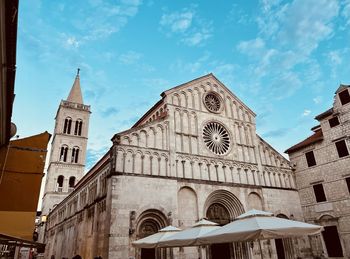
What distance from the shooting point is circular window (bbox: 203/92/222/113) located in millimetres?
23781

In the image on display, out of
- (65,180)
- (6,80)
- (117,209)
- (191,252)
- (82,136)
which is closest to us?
(6,80)

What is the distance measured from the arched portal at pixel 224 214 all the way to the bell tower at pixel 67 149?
32.7m

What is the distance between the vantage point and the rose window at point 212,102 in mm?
23781

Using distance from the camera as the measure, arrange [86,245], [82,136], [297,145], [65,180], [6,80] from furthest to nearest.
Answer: [82,136], [65,180], [297,145], [86,245], [6,80]

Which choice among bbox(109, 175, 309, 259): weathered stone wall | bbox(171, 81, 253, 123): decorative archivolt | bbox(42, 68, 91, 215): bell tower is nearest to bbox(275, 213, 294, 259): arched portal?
bbox(109, 175, 309, 259): weathered stone wall

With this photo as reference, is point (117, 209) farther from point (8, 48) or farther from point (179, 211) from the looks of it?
point (8, 48)

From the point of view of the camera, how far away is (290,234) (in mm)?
8219

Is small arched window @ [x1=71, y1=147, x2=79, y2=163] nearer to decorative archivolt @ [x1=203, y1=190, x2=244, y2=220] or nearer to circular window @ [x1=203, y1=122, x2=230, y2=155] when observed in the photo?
circular window @ [x1=203, y1=122, x2=230, y2=155]

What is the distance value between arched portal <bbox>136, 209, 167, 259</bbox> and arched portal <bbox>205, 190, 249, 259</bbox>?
13.2 feet

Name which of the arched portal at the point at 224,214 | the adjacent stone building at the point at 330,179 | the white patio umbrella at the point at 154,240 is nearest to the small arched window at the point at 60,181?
the arched portal at the point at 224,214

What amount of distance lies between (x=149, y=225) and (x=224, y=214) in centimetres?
694

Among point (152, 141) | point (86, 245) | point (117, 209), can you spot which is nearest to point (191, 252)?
point (117, 209)

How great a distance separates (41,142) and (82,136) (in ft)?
141

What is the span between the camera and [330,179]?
21.8m
